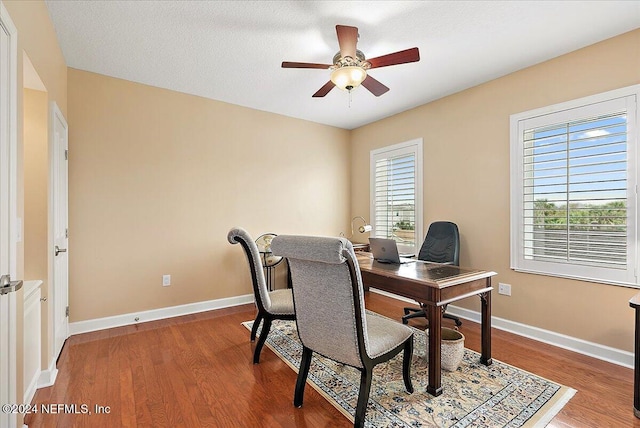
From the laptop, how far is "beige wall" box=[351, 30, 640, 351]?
4.30 feet

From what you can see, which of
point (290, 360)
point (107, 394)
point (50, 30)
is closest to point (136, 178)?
point (50, 30)

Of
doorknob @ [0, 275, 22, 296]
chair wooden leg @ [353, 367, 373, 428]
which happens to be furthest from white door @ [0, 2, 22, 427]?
chair wooden leg @ [353, 367, 373, 428]

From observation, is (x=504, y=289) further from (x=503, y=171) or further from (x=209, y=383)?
(x=209, y=383)

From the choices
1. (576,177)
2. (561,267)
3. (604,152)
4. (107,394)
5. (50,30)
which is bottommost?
(107,394)

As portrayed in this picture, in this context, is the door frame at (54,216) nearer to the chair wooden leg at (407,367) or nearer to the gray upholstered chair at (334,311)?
the gray upholstered chair at (334,311)

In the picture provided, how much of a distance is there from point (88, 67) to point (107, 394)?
295cm

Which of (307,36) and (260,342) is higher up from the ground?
(307,36)

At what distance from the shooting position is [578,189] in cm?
263

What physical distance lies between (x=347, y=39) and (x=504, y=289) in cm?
283

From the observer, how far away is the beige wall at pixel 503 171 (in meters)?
2.48

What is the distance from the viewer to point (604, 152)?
2.50 metres

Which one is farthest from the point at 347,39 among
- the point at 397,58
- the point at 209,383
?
the point at 209,383

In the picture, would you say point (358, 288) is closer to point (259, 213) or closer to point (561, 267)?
point (561, 267)

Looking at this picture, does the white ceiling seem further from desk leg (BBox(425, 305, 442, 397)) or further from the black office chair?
desk leg (BBox(425, 305, 442, 397))
